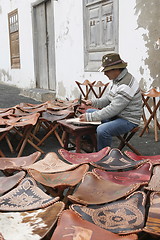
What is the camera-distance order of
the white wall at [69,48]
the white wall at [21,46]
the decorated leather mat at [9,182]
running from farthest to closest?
the white wall at [21,46], the white wall at [69,48], the decorated leather mat at [9,182]

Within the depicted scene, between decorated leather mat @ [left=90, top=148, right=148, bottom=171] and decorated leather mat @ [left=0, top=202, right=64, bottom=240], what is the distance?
56 cm

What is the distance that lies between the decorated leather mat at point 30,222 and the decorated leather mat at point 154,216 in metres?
0.38

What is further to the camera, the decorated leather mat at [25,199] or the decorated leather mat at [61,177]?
the decorated leather mat at [61,177]

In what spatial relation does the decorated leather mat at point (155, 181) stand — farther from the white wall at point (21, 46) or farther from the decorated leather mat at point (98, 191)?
the white wall at point (21, 46)

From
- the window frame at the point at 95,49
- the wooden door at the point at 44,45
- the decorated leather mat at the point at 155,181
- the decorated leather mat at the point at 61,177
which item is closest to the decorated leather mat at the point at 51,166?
the decorated leather mat at the point at 61,177

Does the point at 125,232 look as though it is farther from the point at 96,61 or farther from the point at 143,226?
the point at 96,61

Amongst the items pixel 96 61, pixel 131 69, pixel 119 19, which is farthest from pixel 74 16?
pixel 131 69

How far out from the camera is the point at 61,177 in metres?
1.75

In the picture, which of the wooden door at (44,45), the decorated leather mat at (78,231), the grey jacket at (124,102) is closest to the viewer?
the decorated leather mat at (78,231)

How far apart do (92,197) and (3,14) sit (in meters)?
11.9

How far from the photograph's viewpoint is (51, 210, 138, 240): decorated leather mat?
115cm

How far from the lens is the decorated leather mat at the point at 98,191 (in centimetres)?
144

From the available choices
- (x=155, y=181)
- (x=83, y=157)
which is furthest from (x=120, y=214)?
(x=83, y=157)

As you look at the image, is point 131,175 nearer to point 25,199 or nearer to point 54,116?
point 25,199
